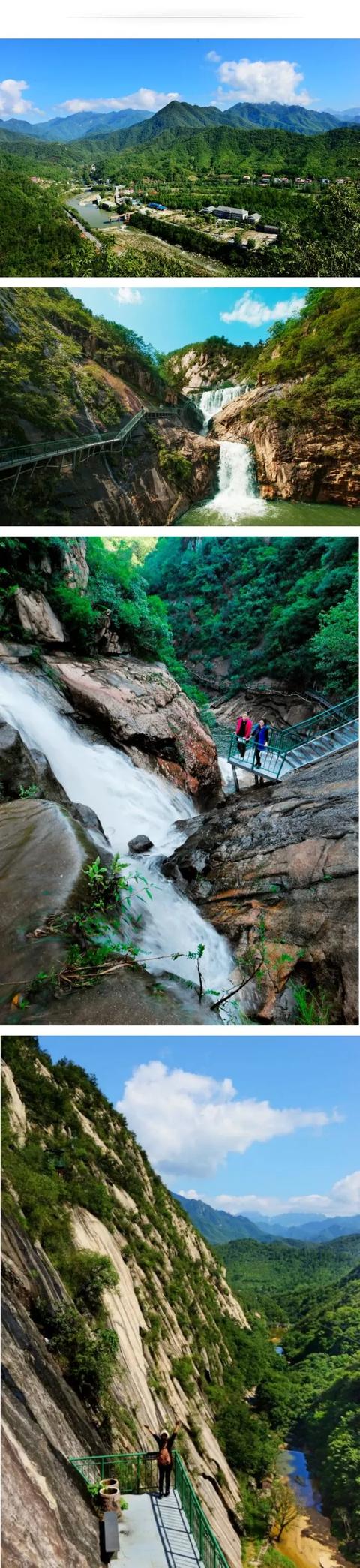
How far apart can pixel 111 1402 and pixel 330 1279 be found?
1690mm

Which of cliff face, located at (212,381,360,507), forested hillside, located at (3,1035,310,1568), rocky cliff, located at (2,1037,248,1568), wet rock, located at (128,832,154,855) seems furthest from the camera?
cliff face, located at (212,381,360,507)

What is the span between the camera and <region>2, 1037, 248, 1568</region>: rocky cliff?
10.7 feet

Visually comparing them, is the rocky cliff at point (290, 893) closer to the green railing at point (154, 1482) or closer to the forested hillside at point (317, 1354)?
the forested hillside at point (317, 1354)

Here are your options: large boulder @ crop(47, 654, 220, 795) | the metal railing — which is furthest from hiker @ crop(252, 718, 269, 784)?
the metal railing

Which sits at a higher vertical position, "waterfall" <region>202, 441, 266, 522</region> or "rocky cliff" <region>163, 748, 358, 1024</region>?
"waterfall" <region>202, 441, 266, 522</region>

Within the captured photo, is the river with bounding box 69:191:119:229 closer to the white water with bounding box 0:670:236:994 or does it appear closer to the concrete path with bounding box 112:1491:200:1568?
the white water with bounding box 0:670:236:994

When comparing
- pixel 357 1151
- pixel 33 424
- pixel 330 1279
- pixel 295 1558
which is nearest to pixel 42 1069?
pixel 357 1151

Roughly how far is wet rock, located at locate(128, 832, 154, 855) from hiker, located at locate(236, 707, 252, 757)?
0.62 metres

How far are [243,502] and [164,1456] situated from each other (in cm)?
440

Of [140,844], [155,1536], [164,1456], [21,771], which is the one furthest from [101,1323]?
[21,771]

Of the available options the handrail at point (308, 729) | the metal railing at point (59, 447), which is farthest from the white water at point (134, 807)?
the metal railing at point (59, 447)

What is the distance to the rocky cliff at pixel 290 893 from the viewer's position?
385 centimetres

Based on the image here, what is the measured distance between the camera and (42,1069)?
4.52 m

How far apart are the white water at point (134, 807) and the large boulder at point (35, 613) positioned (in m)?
0.22
